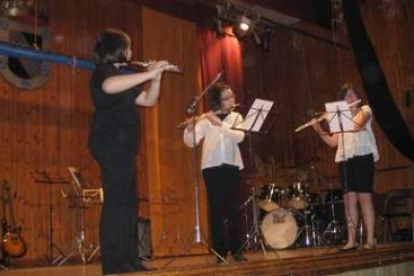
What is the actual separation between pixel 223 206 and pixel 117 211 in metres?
1.71

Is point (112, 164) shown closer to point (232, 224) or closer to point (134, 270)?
point (134, 270)

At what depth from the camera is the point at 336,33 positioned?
11.4m

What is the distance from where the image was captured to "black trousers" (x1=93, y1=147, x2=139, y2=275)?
294cm

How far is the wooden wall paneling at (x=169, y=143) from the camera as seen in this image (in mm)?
A: 8617

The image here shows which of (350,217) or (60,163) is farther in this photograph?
(60,163)

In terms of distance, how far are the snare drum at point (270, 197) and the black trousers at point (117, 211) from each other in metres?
6.04

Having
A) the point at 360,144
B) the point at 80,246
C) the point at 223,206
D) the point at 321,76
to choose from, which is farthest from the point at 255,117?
the point at 321,76

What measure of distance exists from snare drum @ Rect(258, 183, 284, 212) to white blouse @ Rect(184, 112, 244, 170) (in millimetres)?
4353

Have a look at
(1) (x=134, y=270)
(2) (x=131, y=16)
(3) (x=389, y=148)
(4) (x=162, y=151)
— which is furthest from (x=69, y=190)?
(3) (x=389, y=148)

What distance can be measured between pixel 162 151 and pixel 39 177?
2.00m

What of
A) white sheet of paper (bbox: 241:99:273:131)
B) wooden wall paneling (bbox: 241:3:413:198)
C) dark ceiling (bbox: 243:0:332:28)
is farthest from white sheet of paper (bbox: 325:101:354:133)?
wooden wall paneling (bbox: 241:3:413:198)

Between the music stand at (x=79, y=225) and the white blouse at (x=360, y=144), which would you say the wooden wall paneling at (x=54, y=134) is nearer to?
the music stand at (x=79, y=225)

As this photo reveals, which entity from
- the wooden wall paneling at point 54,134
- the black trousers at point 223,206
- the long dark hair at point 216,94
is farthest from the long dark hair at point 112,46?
the wooden wall paneling at point 54,134

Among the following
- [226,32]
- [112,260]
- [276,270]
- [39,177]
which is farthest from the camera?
[226,32]
